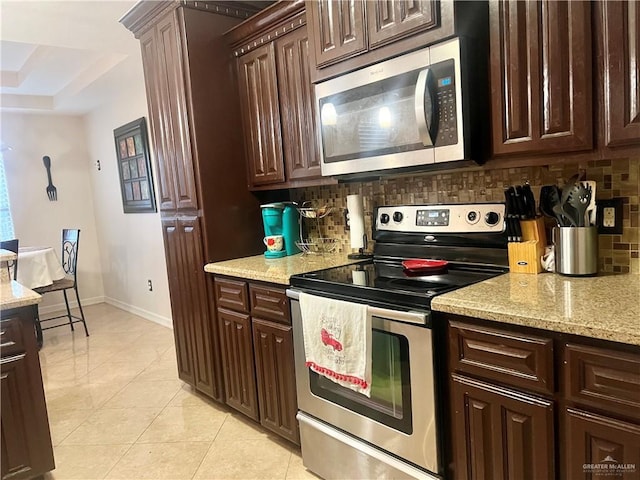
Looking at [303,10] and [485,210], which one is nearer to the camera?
[485,210]

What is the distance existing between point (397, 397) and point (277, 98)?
1652mm

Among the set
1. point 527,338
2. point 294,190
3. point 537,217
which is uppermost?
point 294,190

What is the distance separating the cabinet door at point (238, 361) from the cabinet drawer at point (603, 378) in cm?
156

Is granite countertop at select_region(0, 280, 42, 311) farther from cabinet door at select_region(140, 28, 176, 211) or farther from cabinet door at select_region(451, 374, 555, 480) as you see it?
cabinet door at select_region(451, 374, 555, 480)

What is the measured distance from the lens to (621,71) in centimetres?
131

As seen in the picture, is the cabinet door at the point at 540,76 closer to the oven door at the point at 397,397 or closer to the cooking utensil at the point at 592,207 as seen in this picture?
the cooking utensil at the point at 592,207

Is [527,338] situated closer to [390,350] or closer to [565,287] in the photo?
[565,287]

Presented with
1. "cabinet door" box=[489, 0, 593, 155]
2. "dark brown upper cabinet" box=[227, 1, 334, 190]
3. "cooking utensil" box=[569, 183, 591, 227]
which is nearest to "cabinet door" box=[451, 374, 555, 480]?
"cooking utensil" box=[569, 183, 591, 227]

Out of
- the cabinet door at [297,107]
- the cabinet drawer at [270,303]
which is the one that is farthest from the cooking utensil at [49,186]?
the cabinet drawer at [270,303]

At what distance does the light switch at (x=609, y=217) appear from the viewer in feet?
5.27

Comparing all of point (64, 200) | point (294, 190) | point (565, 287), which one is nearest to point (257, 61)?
point (294, 190)

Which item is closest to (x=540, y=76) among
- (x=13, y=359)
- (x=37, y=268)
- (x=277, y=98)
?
(x=277, y=98)

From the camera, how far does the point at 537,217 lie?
1.73 meters

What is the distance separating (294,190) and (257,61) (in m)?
0.80
